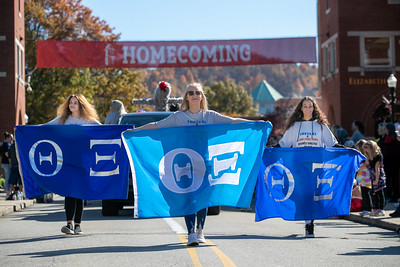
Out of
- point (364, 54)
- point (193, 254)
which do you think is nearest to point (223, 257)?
point (193, 254)

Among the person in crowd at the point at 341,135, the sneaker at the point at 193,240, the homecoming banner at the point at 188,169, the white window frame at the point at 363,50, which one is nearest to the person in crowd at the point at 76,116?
the homecoming banner at the point at 188,169

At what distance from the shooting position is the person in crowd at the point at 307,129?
11750 millimetres

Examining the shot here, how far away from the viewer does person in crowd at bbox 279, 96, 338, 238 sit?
38.5 feet

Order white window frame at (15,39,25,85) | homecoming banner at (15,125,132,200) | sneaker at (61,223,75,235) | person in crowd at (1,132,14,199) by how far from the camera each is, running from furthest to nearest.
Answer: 1. white window frame at (15,39,25,85)
2. person in crowd at (1,132,14,199)
3. homecoming banner at (15,125,132,200)
4. sneaker at (61,223,75,235)

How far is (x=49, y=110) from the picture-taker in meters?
53.0

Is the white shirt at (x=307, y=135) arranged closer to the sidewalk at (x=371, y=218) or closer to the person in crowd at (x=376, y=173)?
the sidewalk at (x=371, y=218)

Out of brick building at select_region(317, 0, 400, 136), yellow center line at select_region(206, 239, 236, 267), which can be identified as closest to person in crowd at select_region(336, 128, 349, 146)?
yellow center line at select_region(206, 239, 236, 267)

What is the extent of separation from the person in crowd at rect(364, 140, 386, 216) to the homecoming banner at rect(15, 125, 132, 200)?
6059 mm

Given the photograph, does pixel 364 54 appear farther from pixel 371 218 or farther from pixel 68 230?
pixel 68 230

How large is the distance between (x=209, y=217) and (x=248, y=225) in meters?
2.00

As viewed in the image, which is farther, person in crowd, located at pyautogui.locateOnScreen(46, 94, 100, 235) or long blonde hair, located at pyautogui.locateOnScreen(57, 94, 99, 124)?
long blonde hair, located at pyautogui.locateOnScreen(57, 94, 99, 124)

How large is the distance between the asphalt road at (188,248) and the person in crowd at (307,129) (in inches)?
48.0

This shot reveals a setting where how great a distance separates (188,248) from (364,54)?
28.7 metres

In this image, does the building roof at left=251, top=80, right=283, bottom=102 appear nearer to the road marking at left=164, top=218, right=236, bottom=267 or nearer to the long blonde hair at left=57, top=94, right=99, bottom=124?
the road marking at left=164, top=218, right=236, bottom=267
